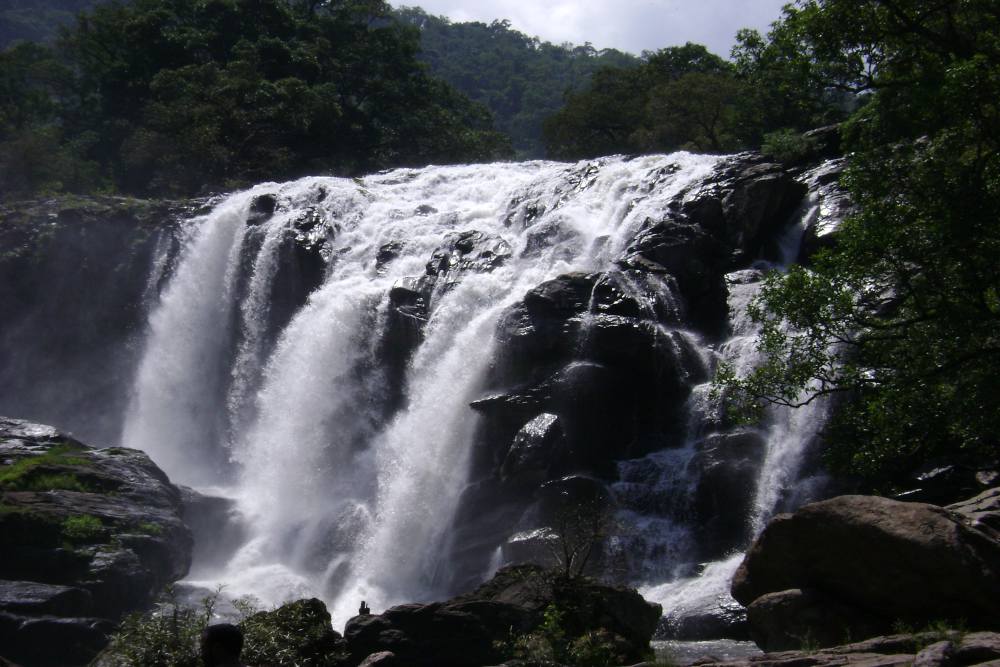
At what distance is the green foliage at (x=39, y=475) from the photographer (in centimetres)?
1850

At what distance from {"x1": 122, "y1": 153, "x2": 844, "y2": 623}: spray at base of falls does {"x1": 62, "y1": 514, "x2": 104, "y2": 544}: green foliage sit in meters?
3.35

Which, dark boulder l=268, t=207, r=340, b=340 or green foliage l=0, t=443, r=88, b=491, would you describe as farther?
dark boulder l=268, t=207, r=340, b=340

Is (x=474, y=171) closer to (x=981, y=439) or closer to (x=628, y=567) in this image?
(x=628, y=567)

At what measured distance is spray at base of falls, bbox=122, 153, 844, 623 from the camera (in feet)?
66.9

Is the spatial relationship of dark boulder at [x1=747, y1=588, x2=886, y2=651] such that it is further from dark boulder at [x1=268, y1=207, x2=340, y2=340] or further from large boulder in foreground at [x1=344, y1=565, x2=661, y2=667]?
dark boulder at [x1=268, y1=207, x2=340, y2=340]

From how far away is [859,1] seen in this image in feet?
43.1

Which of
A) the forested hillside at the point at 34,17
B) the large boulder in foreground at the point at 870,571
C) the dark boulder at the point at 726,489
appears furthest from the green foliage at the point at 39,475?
the forested hillside at the point at 34,17

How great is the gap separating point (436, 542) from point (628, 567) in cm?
472

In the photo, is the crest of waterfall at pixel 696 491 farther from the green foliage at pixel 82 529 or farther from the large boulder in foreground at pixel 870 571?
the green foliage at pixel 82 529

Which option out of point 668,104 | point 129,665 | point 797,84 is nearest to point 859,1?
point 797,84

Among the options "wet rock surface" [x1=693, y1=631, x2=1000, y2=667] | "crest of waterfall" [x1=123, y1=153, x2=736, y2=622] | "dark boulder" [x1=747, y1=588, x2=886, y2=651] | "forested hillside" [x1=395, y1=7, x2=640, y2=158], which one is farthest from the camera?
"forested hillside" [x1=395, y1=7, x2=640, y2=158]

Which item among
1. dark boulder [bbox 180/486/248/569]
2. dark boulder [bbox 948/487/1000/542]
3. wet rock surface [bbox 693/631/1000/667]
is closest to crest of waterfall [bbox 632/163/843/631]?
Result: dark boulder [bbox 948/487/1000/542]

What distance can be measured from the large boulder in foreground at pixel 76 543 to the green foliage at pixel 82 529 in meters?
0.02

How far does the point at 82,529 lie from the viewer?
17359 millimetres
